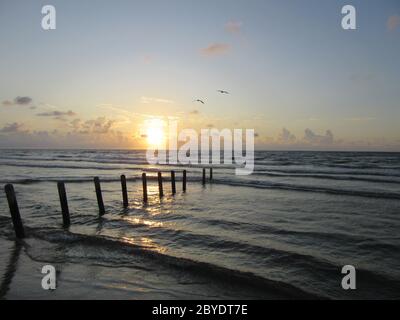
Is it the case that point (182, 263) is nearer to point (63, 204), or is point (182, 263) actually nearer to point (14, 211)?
point (14, 211)

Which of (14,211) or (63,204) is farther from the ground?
(14,211)

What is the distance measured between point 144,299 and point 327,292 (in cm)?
448

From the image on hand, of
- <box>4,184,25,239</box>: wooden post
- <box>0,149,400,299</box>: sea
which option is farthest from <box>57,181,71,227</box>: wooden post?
<box>4,184,25,239</box>: wooden post

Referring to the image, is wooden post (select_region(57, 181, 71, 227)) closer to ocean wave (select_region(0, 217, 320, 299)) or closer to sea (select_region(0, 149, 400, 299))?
sea (select_region(0, 149, 400, 299))

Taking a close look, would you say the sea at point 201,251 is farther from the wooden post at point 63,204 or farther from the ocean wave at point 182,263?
the wooden post at point 63,204

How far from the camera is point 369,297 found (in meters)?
7.47

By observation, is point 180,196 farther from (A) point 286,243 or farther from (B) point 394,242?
(B) point 394,242

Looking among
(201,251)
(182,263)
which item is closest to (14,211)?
(182,263)

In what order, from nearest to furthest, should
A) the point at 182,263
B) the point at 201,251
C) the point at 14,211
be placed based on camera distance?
the point at 182,263, the point at 201,251, the point at 14,211

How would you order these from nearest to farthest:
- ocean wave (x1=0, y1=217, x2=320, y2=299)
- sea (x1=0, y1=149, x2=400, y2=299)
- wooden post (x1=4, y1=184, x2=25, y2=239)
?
sea (x1=0, y1=149, x2=400, y2=299) → ocean wave (x1=0, y1=217, x2=320, y2=299) → wooden post (x1=4, y1=184, x2=25, y2=239)

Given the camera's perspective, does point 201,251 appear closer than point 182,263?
No

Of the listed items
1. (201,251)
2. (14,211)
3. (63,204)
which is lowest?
(201,251)

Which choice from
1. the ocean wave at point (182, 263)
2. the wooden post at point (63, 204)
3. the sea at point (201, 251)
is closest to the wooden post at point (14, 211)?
the sea at point (201, 251)
